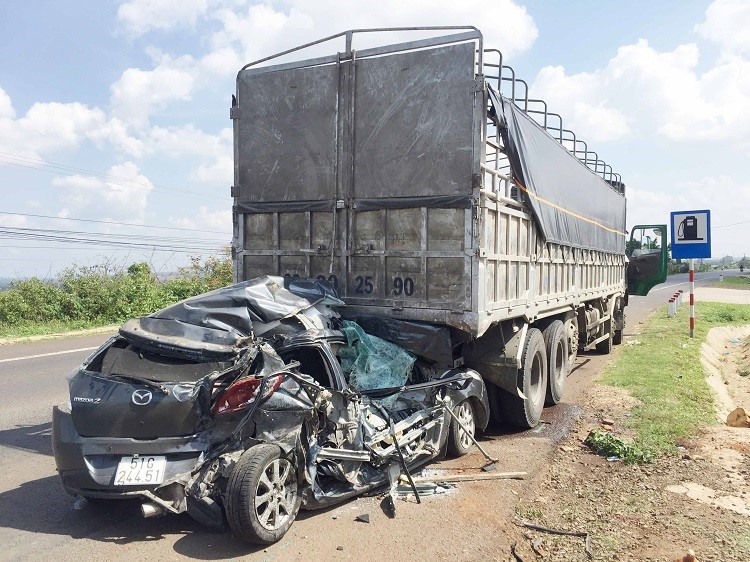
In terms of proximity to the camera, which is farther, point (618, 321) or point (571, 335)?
point (618, 321)

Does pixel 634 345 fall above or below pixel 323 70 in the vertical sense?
below

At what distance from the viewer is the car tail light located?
12.6 ft

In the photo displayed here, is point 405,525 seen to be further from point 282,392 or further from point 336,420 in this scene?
point 282,392

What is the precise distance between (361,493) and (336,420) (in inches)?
25.2

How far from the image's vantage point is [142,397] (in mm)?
3859

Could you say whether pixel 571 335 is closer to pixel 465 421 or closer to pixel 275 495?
pixel 465 421

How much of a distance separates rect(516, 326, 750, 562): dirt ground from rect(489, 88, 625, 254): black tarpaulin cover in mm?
2794

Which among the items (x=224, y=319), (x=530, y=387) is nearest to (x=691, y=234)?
(x=530, y=387)

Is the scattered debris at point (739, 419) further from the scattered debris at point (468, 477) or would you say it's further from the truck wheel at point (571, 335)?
the scattered debris at point (468, 477)

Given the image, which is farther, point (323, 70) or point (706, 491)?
point (323, 70)

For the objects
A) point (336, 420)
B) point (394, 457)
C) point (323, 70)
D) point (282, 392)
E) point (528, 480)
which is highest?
point (323, 70)

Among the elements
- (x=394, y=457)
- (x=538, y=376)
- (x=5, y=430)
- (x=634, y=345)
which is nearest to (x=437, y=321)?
(x=394, y=457)

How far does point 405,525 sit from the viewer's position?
13.6ft

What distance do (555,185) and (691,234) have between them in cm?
686
